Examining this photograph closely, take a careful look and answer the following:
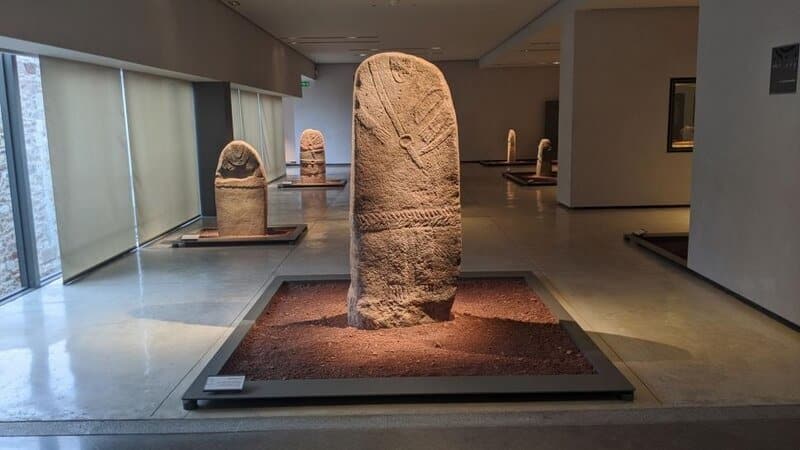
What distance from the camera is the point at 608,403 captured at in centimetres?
391

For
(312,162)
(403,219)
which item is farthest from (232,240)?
(312,162)

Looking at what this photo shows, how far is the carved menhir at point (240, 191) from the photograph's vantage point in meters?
8.98

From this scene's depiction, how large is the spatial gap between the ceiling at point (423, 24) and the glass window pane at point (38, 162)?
16.8ft

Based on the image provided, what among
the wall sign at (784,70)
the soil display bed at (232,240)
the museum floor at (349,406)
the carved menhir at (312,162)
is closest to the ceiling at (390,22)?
the carved menhir at (312,162)

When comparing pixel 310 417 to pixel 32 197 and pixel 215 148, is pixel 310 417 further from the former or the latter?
pixel 215 148

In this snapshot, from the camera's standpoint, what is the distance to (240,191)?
8992mm

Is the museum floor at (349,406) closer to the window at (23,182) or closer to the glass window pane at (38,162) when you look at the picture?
the window at (23,182)

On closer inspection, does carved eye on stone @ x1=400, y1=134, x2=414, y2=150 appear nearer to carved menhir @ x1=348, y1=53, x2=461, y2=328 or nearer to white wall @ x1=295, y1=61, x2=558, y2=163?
carved menhir @ x1=348, y1=53, x2=461, y2=328

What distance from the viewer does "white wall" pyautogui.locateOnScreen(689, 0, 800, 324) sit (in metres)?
5.32

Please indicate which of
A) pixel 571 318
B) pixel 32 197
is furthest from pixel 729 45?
pixel 32 197

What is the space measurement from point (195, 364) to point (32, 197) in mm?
3582

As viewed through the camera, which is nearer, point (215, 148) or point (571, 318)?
point (571, 318)

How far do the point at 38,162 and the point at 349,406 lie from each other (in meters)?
5.07

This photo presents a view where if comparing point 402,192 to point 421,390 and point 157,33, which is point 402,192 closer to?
point 421,390
